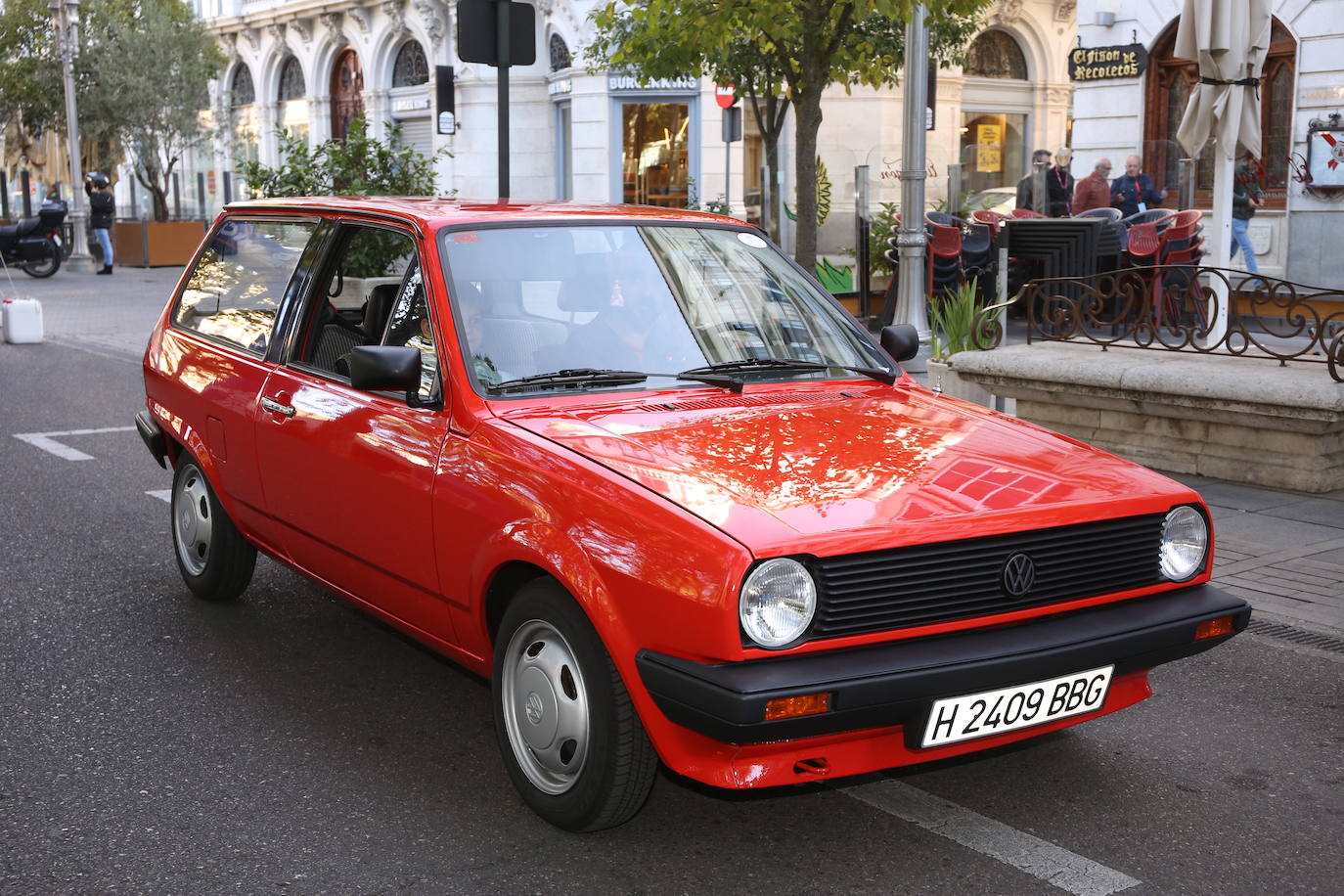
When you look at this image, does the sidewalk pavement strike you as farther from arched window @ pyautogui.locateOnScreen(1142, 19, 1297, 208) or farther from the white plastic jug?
the white plastic jug

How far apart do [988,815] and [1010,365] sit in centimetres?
549

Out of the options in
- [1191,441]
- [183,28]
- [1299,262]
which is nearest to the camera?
[1191,441]

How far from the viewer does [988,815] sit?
4023 mm

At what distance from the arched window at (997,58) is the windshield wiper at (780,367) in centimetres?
2895

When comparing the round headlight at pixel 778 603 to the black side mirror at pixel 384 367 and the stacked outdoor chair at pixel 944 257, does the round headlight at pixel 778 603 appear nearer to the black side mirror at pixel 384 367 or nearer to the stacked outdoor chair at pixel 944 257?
the black side mirror at pixel 384 367

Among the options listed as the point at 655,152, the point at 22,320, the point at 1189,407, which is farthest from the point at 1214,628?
the point at 655,152

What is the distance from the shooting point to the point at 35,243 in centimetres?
2855

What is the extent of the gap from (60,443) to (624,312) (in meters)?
7.08

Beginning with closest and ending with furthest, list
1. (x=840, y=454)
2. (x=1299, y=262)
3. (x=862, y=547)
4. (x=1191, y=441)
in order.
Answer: (x=862, y=547), (x=840, y=454), (x=1191, y=441), (x=1299, y=262)

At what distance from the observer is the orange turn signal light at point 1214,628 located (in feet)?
12.9

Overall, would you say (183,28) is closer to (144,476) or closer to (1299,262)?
(1299,262)

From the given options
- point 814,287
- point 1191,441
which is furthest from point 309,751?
point 1191,441

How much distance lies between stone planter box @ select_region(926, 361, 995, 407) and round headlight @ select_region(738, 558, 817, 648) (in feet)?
20.9

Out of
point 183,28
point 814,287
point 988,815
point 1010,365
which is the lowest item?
point 988,815
